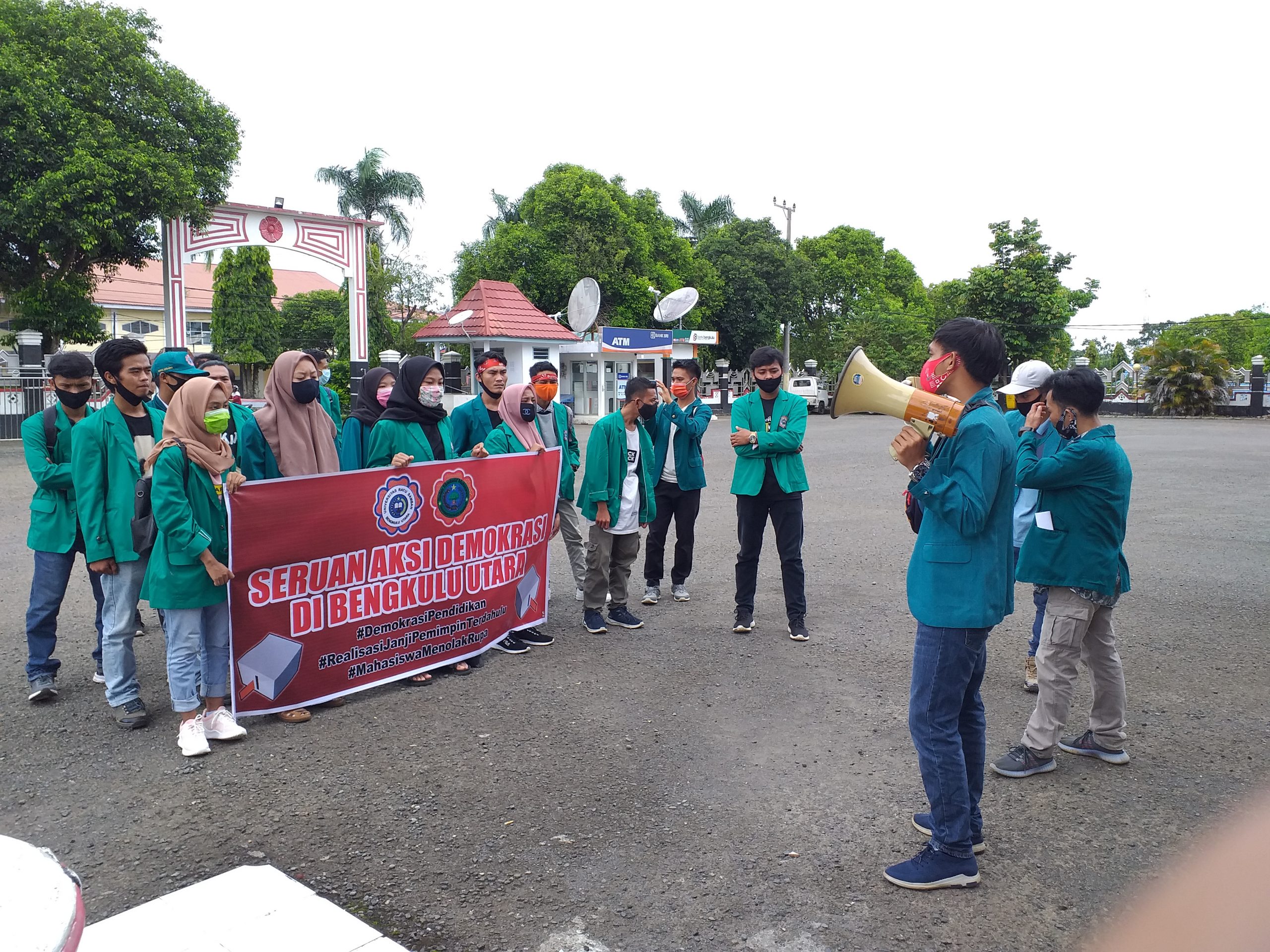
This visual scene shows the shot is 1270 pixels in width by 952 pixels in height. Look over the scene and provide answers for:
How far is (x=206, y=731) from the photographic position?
4.18m

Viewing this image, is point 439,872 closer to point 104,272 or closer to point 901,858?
point 901,858

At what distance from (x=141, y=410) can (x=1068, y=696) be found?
15.1 feet

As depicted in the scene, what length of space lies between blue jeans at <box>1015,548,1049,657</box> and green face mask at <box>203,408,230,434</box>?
367cm

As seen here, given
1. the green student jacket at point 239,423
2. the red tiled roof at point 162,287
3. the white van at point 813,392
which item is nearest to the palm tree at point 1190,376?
the white van at point 813,392

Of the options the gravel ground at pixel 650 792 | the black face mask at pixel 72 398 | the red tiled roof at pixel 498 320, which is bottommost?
the gravel ground at pixel 650 792

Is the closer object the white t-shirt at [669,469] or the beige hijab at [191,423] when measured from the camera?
the beige hijab at [191,423]

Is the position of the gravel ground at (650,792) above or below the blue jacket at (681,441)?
below

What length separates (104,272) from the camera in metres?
22.7

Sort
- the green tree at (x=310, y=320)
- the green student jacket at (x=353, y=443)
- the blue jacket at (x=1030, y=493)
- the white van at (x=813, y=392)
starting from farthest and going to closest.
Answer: the green tree at (x=310, y=320), the white van at (x=813, y=392), the green student jacket at (x=353, y=443), the blue jacket at (x=1030, y=493)

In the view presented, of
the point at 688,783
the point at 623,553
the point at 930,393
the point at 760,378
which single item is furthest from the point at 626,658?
the point at 930,393

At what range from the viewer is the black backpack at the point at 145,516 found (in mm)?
4051

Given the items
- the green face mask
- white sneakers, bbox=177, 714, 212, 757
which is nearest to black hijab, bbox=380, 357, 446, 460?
the green face mask

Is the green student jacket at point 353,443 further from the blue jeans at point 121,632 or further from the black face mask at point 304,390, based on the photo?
the blue jeans at point 121,632

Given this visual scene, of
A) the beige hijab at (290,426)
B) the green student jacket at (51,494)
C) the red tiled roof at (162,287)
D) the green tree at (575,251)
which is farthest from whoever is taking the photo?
the red tiled roof at (162,287)
